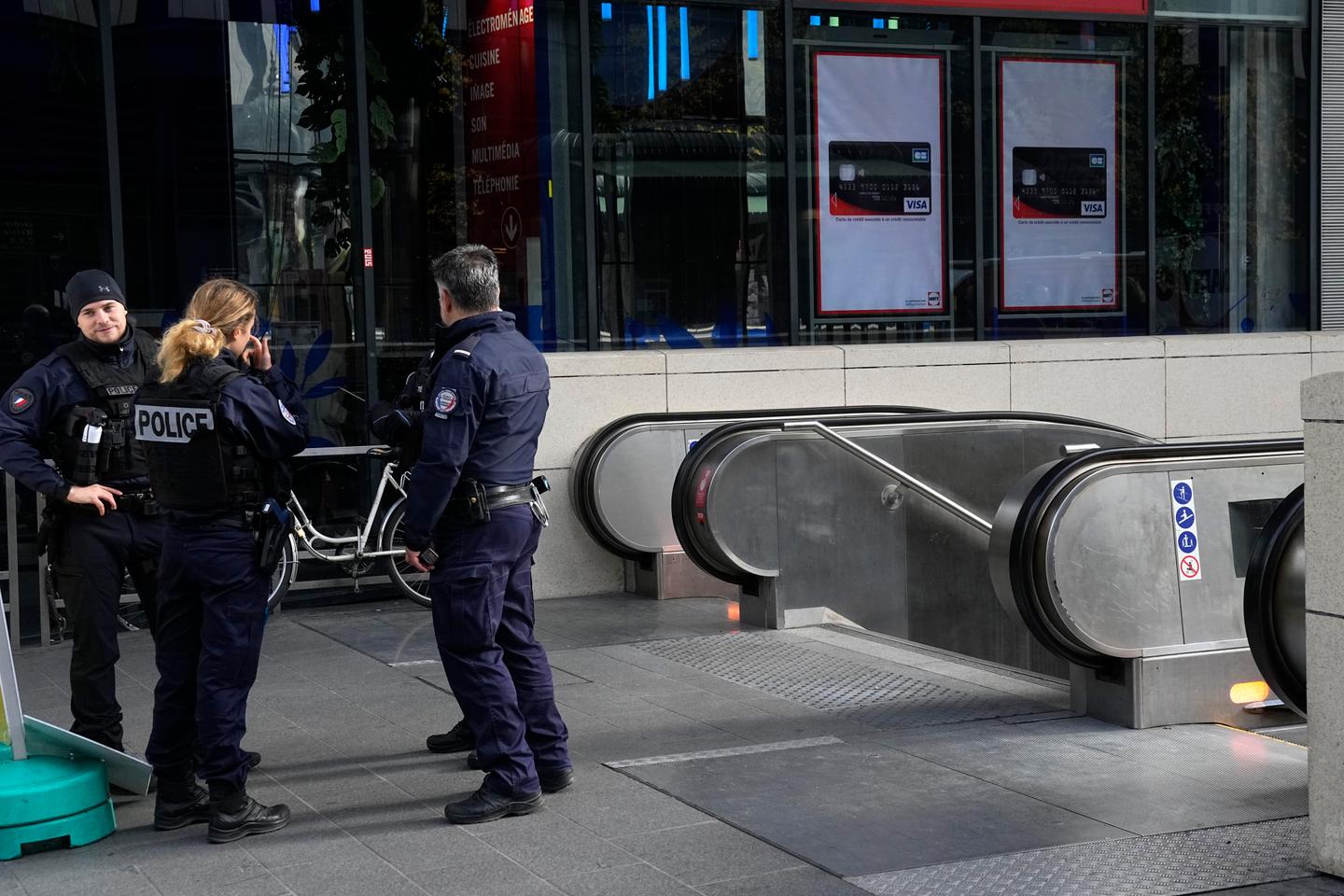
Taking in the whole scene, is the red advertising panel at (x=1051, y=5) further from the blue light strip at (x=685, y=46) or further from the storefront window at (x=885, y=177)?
the blue light strip at (x=685, y=46)

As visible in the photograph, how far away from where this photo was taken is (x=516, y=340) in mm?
5602

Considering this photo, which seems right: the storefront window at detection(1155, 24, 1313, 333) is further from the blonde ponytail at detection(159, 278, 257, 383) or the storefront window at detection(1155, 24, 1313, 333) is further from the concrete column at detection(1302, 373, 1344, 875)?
the blonde ponytail at detection(159, 278, 257, 383)

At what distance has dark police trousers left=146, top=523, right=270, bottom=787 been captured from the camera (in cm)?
521

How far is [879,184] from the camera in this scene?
11578 mm

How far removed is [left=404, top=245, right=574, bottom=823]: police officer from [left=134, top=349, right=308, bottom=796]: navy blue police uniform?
53 cm

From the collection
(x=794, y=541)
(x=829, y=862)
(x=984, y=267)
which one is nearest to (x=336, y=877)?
(x=829, y=862)

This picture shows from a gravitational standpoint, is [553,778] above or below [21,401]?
below

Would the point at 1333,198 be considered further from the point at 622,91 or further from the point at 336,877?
the point at 336,877

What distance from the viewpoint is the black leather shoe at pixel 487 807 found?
5.34 meters

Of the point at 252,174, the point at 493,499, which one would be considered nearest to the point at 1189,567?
the point at 493,499

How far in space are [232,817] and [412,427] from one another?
1459 mm

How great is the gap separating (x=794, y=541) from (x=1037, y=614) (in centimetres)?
268

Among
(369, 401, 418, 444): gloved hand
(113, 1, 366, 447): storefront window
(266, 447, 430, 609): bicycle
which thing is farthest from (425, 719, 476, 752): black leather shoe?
(113, 1, 366, 447): storefront window

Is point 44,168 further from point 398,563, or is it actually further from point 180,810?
point 180,810
